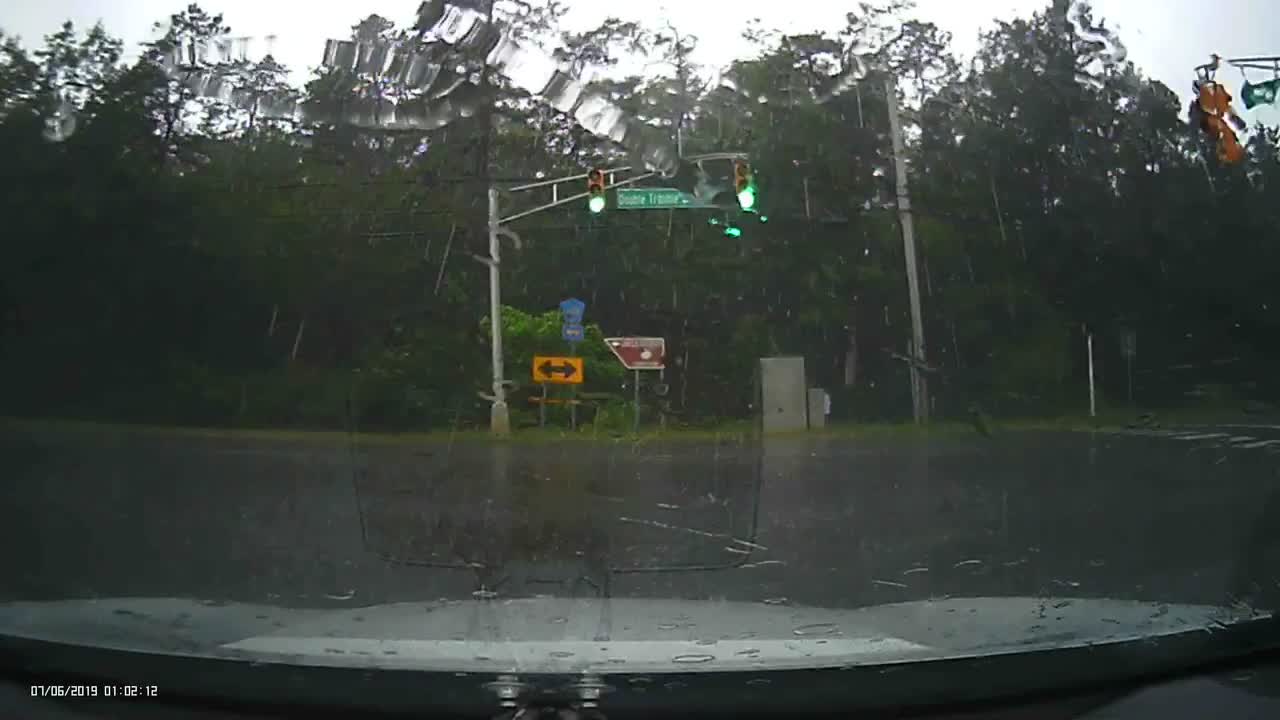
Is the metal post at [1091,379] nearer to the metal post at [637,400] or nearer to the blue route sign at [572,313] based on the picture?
the metal post at [637,400]

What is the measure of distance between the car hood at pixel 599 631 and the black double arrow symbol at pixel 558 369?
45.6ft

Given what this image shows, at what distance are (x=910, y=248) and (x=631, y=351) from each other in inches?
447

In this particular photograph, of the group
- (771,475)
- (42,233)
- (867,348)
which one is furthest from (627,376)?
(867,348)

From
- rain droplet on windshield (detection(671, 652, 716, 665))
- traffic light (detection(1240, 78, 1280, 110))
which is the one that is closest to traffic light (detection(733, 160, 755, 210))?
traffic light (detection(1240, 78, 1280, 110))

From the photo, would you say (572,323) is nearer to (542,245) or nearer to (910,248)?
(542,245)

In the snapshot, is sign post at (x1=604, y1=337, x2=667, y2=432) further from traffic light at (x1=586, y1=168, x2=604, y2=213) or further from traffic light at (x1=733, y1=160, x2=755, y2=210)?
traffic light at (x1=733, y1=160, x2=755, y2=210)

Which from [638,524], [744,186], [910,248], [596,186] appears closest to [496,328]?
[596,186]

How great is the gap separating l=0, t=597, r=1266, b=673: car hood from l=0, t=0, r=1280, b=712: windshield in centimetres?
3

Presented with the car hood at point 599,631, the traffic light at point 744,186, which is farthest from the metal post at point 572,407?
the car hood at point 599,631

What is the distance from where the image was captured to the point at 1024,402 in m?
23.0

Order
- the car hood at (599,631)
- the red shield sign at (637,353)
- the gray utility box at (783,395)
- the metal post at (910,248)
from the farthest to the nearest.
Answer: the metal post at (910,248) < the gray utility box at (783,395) < the red shield sign at (637,353) < the car hood at (599,631)

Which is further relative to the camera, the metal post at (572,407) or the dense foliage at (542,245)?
the dense foliage at (542,245)

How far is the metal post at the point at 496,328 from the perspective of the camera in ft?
57.0

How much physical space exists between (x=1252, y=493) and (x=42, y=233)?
20.2 m
